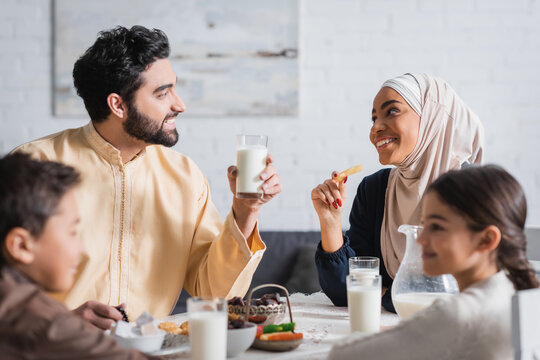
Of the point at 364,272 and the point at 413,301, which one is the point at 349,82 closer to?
the point at 364,272

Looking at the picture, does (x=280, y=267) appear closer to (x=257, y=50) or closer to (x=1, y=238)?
(x=257, y=50)

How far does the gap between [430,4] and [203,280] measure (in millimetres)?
2335

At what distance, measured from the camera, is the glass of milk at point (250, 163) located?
173 cm

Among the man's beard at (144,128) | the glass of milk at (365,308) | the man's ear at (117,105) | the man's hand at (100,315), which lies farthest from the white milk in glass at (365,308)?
the man's ear at (117,105)

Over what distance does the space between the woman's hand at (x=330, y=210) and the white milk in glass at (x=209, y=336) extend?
805 millimetres

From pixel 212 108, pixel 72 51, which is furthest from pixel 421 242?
pixel 72 51

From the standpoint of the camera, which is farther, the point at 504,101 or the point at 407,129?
the point at 504,101

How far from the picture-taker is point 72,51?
140 inches

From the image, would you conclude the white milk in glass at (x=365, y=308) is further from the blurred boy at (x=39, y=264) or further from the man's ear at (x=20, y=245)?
the man's ear at (x=20, y=245)

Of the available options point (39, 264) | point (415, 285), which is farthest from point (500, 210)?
point (39, 264)

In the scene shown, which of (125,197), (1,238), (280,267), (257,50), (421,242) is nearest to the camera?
(1,238)

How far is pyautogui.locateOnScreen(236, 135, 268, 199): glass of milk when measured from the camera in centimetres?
173

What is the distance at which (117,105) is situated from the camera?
85.1 inches

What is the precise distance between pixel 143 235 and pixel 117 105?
484 millimetres
